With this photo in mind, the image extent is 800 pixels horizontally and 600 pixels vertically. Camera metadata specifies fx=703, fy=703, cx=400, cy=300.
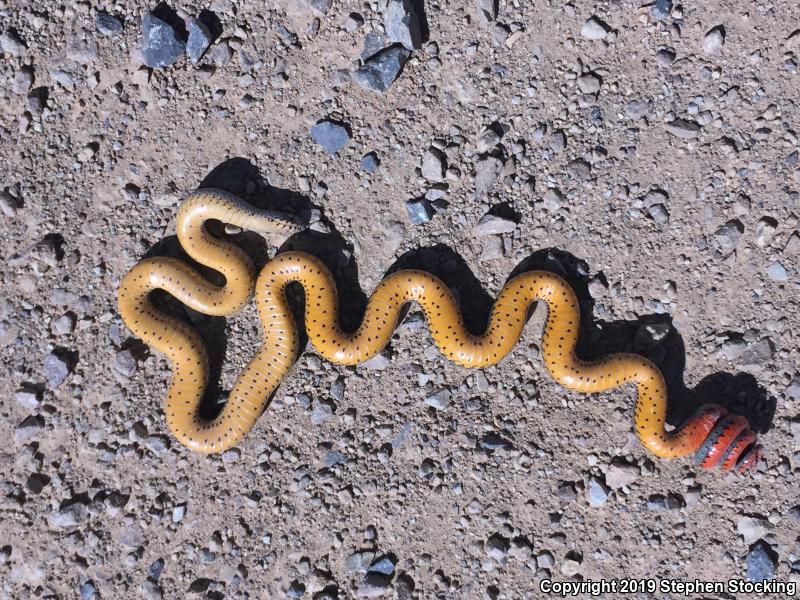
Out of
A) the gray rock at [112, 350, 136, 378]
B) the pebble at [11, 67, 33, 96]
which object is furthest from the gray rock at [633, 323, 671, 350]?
the pebble at [11, 67, 33, 96]

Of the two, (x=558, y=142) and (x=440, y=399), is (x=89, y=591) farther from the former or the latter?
(x=558, y=142)

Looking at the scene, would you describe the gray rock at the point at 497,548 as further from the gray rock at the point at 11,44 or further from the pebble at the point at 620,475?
the gray rock at the point at 11,44

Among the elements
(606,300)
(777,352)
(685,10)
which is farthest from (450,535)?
(685,10)

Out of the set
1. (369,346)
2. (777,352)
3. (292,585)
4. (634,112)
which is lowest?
(292,585)

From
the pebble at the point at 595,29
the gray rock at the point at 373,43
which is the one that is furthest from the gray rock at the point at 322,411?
the pebble at the point at 595,29

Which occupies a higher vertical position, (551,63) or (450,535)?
(551,63)

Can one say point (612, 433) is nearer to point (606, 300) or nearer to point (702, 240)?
point (606, 300)
